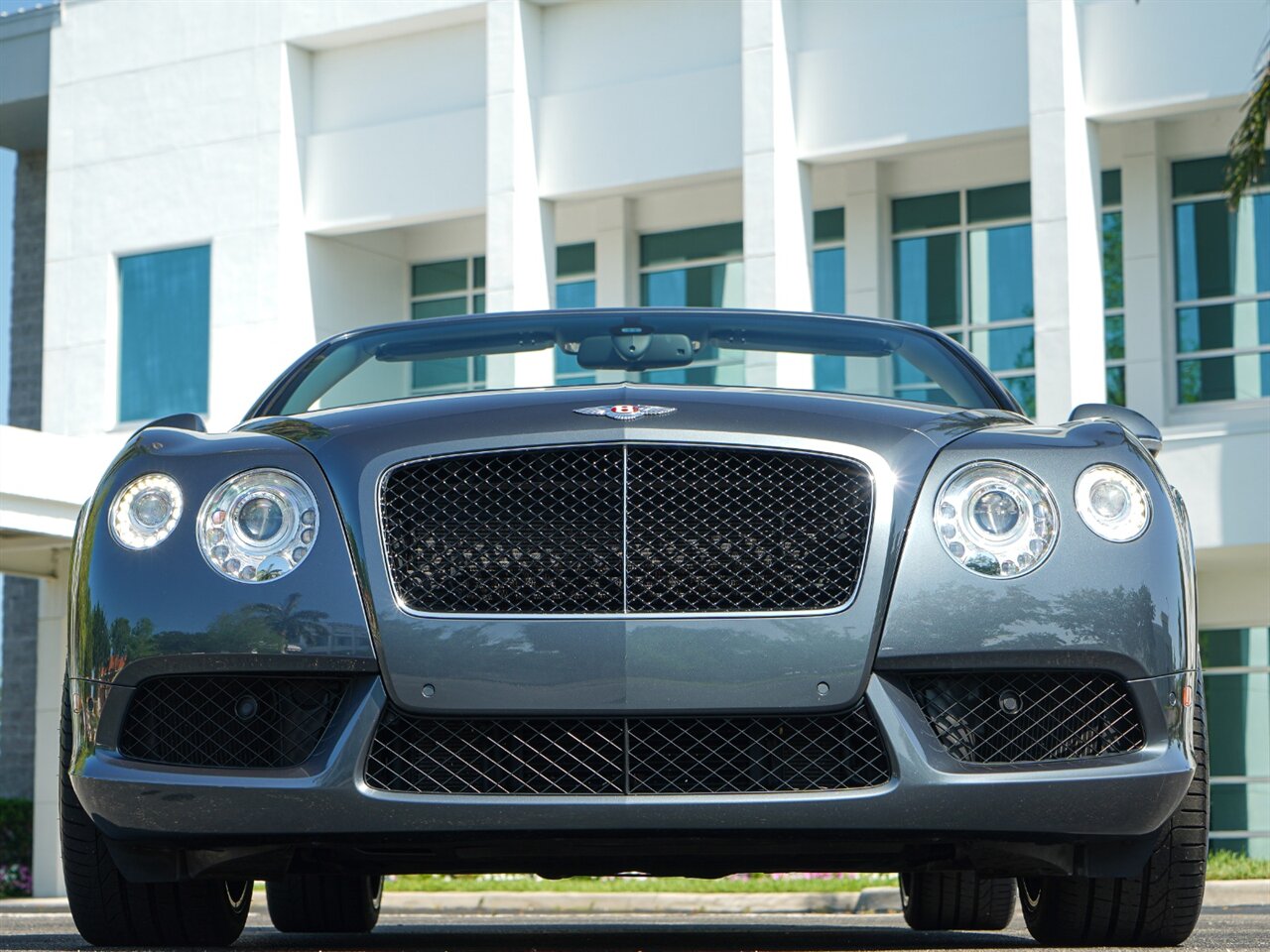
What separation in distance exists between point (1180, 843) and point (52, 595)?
23.0 meters

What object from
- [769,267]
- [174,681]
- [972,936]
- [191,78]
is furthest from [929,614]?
[191,78]

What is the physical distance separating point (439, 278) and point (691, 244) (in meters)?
4.11

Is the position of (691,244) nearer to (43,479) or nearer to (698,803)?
(43,479)

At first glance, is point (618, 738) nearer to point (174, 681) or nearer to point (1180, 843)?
point (174, 681)

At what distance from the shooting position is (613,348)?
214 inches

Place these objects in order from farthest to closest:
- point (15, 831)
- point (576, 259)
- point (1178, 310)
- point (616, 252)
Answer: point (576, 259) < point (616, 252) < point (15, 831) < point (1178, 310)

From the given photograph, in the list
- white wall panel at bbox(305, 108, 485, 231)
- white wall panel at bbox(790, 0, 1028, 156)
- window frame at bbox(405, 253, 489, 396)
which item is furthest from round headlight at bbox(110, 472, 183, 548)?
window frame at bbox(405, 253, 489, 396)

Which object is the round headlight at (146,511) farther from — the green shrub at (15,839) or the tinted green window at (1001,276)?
the green shrub at (15,839)

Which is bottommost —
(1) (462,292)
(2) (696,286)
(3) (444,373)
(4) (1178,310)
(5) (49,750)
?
(5) (49,750)

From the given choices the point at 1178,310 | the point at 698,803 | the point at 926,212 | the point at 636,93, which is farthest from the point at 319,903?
the point at 926,212

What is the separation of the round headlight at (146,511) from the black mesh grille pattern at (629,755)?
61 cm

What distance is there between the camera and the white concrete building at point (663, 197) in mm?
21750

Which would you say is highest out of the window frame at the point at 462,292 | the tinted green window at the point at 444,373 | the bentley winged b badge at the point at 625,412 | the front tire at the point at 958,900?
the window frame at the point at 462,292

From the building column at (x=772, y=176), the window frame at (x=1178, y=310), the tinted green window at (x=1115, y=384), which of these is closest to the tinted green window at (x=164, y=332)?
the building column at (x=772, y=176)
